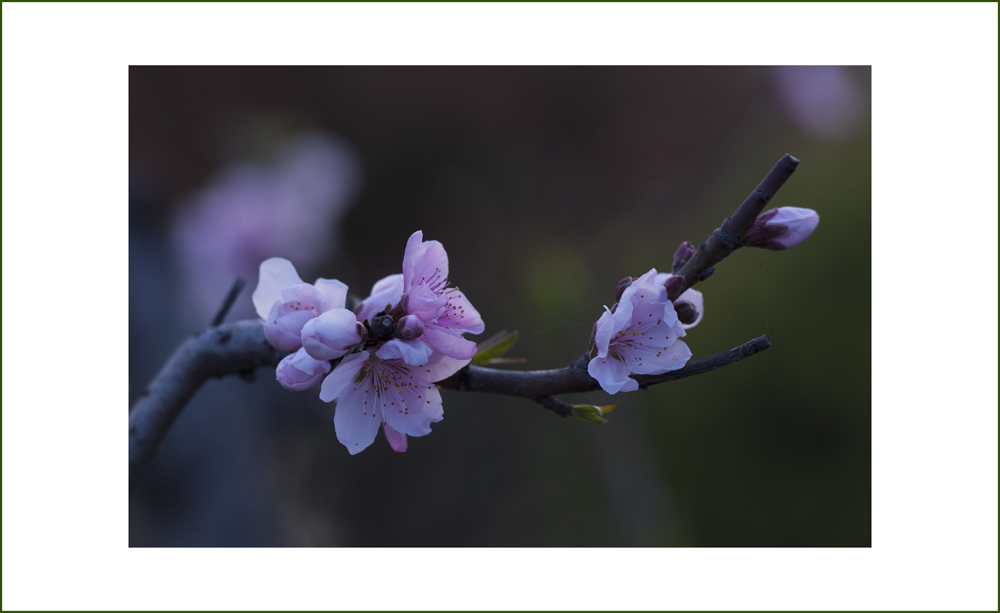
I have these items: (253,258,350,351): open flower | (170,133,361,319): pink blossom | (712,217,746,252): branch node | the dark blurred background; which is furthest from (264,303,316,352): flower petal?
(170,133,361,319): pink blossom

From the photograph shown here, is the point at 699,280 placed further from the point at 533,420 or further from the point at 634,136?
the point at 634,136

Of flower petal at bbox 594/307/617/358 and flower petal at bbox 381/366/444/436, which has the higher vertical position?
flower petal at bbox 594/307/617/358

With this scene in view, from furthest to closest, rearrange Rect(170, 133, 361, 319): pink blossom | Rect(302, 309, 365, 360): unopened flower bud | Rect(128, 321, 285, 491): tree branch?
1. Rect(170, 133, 361, 319): pink blossom
2. Rect(128, 321, 285, 491): tree branch
3. Rect(302, 309, 365, 360): unopened flower bud

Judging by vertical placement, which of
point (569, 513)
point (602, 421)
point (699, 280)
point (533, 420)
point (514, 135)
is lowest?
point (569, 513)

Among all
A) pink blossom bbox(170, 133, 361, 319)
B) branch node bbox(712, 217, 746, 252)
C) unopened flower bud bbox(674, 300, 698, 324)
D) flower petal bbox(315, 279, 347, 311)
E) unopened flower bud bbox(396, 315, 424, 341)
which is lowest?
unopened flower bud bbox(396, 315, 424, 341)

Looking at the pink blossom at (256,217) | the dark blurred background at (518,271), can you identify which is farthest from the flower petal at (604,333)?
the pink blossom at (256,217)

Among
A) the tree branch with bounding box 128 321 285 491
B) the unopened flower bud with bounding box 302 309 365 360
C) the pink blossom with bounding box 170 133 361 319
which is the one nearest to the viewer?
the unopened flower bud with bounding box 302 309 365 360

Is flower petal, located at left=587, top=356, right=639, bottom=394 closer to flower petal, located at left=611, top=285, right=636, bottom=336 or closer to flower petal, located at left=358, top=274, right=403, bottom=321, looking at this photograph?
flower petal, located at left=611, top=285, right=636, bottom=336

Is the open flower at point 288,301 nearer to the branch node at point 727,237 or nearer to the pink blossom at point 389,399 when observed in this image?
the pink blossom at point 389,399

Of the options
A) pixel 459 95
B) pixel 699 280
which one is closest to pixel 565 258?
pixel 459 95
